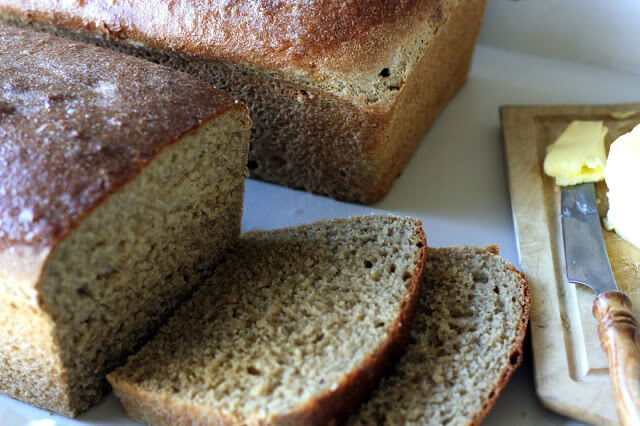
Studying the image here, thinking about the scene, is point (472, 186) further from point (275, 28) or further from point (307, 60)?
point (275, 28)

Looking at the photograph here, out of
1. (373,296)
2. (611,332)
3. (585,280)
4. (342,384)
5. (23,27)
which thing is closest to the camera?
(342,384)

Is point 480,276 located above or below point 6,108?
below

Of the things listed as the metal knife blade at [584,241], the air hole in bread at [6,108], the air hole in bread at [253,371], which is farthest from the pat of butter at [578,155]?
the air hole in bread at [6,108]

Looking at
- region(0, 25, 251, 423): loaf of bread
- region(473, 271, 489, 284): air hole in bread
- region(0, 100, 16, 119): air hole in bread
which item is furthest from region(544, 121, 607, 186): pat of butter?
region(0, 100, 16, 119): air hole in bread

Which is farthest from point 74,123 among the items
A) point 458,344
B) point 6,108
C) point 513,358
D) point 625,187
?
point 625,187

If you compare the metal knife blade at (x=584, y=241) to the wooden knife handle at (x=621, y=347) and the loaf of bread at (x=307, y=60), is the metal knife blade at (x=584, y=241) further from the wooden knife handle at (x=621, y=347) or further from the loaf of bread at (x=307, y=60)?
the loaf of bread at (x=307, y=60)

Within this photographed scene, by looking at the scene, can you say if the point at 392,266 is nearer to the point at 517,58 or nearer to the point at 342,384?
the point at 342,384

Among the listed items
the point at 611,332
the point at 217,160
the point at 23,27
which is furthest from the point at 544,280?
the point at 23,27
